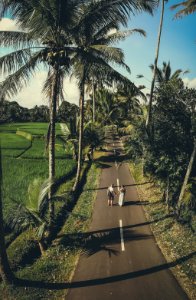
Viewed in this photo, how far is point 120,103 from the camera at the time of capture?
53.6 metres

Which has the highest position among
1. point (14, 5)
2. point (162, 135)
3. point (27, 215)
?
point (14, 5)

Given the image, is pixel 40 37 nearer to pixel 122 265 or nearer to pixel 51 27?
pixel 51 27

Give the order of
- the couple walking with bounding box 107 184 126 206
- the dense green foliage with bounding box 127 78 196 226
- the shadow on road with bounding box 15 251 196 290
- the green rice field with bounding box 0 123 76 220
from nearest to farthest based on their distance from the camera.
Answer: the shadow on road with bounding box 15 251 196 290 → the dense green foliage with bounding box 127 78 196 226 → the couple walking with bounding box 107 184 126 206 → the green rice field with bounding box 0 123 76 220

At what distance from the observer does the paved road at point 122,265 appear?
1059 cm

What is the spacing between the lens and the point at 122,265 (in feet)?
40.6

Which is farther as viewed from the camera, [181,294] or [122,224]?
[122,224]

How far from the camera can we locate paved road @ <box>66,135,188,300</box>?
34.7 feet

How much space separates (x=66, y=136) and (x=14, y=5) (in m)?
18.9

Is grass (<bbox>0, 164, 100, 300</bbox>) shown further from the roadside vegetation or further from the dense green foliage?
the dense green foliage

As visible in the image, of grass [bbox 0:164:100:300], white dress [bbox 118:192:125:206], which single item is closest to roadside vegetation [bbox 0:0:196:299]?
grass [bbox 0:164:100:300]

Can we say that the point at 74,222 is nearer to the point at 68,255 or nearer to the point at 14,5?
the point at 68,255

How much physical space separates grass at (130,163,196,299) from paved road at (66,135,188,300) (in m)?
0.32

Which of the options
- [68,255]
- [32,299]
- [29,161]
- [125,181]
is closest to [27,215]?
[68,255]

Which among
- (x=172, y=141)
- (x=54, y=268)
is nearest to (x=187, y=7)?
(x=172, y=141)
